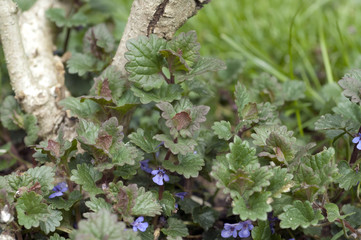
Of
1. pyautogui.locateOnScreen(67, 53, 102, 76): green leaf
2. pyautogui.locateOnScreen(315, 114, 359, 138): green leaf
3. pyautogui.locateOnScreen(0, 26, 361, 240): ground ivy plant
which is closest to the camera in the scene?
pyautogui.locateOnScreen(0, 26, 361, 240): ground ivy plant

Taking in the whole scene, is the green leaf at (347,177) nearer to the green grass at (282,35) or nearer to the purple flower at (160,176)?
the purple flower at (160,176)

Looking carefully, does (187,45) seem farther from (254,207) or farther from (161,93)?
(254,207)

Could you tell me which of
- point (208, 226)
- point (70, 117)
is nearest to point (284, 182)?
point (208, 226)

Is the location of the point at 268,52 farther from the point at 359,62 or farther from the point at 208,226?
the point at 208,226

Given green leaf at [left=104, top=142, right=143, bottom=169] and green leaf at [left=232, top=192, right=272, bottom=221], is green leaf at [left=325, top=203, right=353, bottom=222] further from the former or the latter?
green leaf at [left=104, top=142, right=143, bottom=169]

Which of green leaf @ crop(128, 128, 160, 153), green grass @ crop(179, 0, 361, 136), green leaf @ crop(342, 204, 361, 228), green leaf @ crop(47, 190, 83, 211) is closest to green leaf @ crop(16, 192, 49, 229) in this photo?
green leaf @ crop(47, 190, 83, 211)

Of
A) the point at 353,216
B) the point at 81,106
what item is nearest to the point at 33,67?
the point at 81,106
